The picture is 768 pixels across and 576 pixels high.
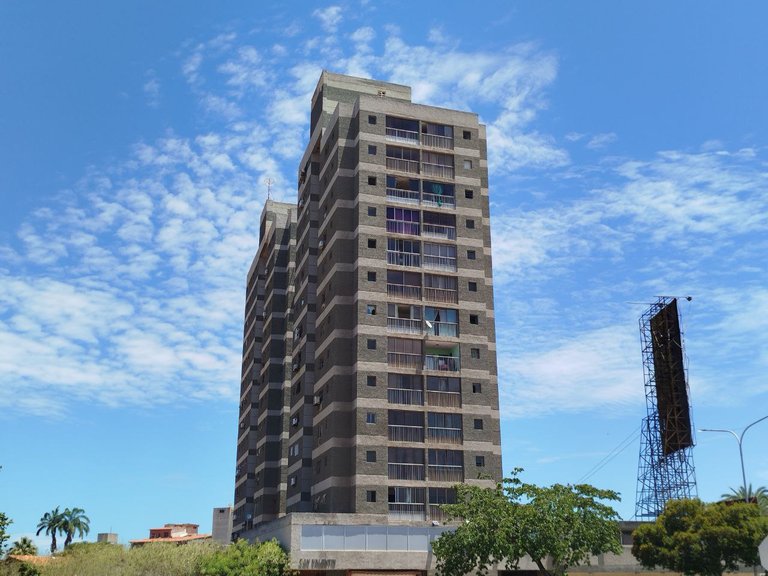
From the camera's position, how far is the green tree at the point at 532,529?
185 feet

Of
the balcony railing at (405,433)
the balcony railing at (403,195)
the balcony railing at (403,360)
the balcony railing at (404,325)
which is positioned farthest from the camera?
the balcony railing at (403,195)

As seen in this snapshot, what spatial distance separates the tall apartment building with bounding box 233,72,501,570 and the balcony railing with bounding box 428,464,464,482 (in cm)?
9

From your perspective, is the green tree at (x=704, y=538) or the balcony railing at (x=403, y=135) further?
the balcony railing at (x=403, y=135)

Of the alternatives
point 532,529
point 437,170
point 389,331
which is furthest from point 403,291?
point 532,529

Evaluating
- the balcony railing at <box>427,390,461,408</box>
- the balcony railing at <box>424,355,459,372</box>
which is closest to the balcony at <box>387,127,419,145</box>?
the balcony railing at <box>424,355,459,372</box>

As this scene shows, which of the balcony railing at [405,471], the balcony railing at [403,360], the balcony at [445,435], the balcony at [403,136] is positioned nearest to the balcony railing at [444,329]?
the balcony railing at [403,360]

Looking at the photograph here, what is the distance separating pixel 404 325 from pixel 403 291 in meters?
3.05

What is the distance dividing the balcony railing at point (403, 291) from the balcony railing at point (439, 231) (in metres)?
5.19

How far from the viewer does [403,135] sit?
80.8 metres

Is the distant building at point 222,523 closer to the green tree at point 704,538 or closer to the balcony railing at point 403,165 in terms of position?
the balcony railing at point 403,165

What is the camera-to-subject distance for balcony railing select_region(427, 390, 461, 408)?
A: 7319 centimetres

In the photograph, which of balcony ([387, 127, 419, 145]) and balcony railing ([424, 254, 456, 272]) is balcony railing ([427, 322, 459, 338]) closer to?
balcony railing ([424, 254, 456, 272])

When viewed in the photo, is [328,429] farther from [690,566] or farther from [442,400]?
[690,566]

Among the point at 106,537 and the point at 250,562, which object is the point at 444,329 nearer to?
the point at 250,562
